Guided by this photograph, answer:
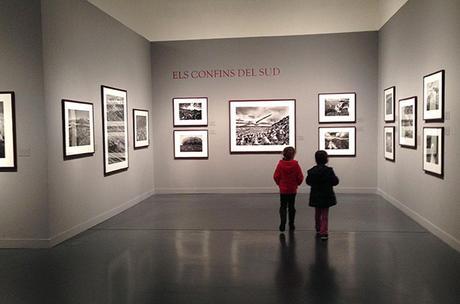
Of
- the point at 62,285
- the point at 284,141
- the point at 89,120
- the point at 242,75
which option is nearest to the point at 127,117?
the point at 89,120

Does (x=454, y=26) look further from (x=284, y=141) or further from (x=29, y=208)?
(x=29, y=208)

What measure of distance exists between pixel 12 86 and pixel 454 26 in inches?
317

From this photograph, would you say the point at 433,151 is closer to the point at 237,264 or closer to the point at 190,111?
the point at 237,264

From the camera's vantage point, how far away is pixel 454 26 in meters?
7.70

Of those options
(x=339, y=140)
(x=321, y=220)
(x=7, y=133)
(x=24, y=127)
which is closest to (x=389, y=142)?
(x=339, y=140)

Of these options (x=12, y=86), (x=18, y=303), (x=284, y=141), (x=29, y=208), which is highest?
(x=12, y=86)

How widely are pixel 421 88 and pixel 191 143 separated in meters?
7.71

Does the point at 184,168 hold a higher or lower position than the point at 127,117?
→ lower

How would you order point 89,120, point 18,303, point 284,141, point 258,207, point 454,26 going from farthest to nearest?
point 284,141
point 258,207
point 89,120
point 454,26
point 18,303

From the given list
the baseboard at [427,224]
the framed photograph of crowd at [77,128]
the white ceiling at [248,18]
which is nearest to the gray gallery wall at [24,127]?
the framed photograph of crowd at [77,128]

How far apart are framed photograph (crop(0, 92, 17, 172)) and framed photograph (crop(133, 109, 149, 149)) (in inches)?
194

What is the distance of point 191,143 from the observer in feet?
48.5

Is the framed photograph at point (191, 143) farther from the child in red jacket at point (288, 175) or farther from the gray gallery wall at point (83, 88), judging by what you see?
the child in red jacket at point (288, 175)

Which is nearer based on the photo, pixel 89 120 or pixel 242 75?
pixel 89 120
